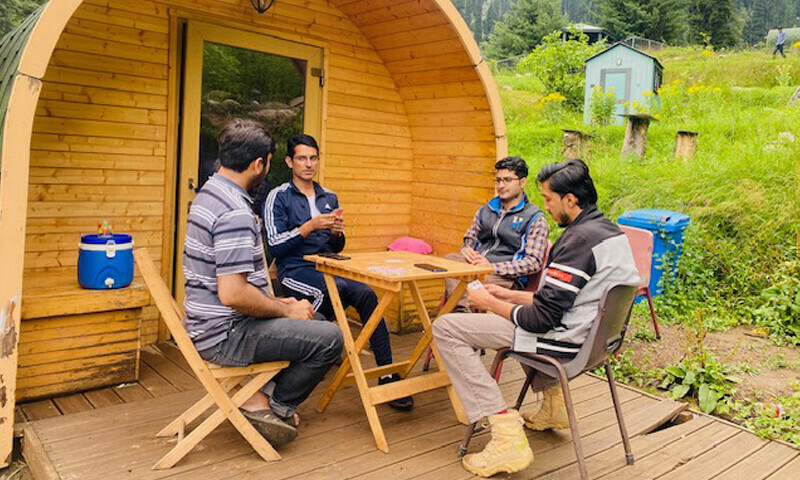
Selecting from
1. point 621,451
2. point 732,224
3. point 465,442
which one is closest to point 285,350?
point 465,442

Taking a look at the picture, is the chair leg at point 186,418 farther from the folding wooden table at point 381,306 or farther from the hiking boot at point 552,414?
the hiking boot at point 552,414

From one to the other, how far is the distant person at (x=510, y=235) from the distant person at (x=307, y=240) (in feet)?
2.23

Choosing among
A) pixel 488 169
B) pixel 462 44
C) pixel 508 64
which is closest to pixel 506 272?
pixel 488 169

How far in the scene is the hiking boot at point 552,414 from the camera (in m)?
3.50

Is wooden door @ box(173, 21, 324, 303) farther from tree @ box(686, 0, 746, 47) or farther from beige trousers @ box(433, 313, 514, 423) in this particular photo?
tree @ box(686, 0, 746, 47)

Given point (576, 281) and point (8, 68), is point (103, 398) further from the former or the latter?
point (576, 281)

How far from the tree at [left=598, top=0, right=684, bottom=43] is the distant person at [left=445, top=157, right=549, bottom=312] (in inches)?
1540

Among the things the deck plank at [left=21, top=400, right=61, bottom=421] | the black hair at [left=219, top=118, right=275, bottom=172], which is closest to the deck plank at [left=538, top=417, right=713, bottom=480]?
the black hair at [left=219, top=118, right=275, bottom=172]

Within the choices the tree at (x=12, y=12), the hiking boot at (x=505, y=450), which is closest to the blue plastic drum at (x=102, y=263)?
the hiking boot at (x=505, y=450)

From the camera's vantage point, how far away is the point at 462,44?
5.08 metres

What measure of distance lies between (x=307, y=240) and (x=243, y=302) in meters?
1.37

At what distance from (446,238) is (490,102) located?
1348 mm

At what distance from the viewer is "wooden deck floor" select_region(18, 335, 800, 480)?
2.93 metres

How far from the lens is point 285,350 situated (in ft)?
9.76
